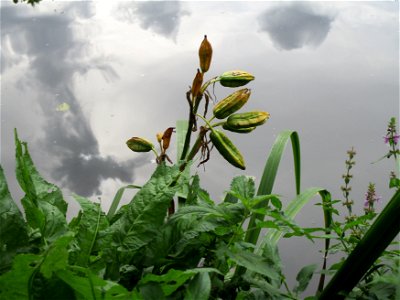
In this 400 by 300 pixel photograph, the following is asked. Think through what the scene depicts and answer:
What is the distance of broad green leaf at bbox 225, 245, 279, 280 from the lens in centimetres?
35

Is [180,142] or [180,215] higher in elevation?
[180,142]

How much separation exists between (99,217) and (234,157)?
0.63 ft

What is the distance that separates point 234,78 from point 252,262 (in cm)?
24

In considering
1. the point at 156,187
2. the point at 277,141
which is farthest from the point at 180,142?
the point at 156,187

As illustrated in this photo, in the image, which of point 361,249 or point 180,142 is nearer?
point 361,249

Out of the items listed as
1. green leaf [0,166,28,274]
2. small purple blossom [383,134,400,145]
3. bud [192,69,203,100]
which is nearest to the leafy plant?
green leaf [0,166,28,274]

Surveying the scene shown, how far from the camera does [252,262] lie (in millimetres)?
361

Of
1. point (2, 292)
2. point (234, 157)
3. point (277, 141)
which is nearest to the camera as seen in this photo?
point (2, 292)

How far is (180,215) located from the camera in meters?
0.37

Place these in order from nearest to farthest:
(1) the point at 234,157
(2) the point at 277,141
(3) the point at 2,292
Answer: (3) the point at 2,292, (1) the point at 234,157, (2) the point at 277,141

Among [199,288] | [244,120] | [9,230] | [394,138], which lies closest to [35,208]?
[9,230]

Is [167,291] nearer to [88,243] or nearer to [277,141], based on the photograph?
[88,243]

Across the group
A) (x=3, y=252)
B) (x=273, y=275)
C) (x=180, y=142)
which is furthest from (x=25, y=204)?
(x=180, y=142)

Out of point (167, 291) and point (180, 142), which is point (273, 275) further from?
point (180, 142)
